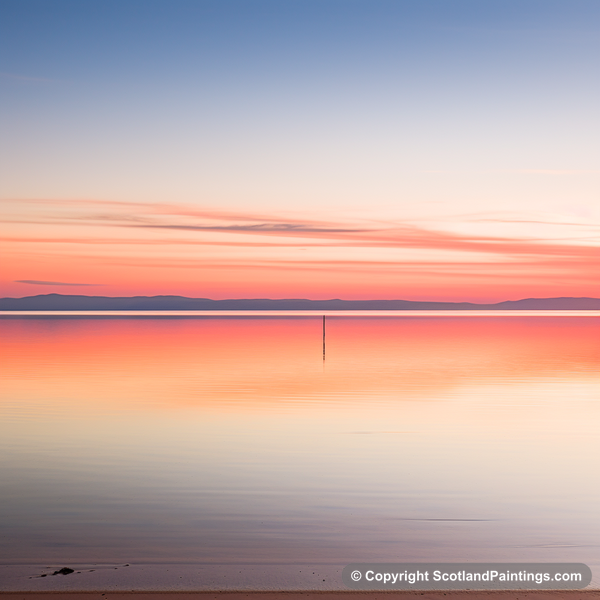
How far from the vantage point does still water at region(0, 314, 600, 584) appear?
466 inches

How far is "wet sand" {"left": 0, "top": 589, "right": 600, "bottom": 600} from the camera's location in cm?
845

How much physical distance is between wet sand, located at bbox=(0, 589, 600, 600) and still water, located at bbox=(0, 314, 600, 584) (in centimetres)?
235

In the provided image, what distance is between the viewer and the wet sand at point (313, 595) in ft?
27.7

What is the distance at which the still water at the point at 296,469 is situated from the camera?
38.8ft

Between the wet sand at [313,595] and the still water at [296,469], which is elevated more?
the wet sand at [313,595]

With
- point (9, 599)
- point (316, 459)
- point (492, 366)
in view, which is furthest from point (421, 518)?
point (492, 366)

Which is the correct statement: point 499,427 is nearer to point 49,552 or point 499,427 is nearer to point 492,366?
point 49,552

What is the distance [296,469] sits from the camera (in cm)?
1728

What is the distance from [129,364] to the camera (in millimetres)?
43625

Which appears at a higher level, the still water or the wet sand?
the wet sand

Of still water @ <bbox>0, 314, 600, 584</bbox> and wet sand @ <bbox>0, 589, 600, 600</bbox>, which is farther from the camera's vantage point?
still water @ <bbox>0, 314, 600, 584</bbox>

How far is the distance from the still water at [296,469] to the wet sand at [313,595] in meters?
2.35

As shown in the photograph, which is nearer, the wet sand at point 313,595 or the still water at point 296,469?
the wet sand at point 313,595

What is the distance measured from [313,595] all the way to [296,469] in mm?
8710
